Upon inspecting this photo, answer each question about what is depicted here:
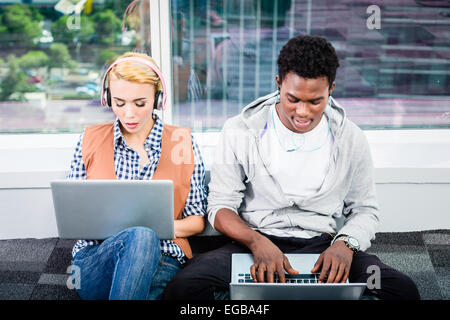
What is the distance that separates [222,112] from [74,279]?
3.94 feet

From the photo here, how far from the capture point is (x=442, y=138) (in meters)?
2.49

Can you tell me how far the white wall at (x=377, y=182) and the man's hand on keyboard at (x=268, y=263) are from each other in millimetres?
772

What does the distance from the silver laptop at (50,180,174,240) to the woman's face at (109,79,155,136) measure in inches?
10.6

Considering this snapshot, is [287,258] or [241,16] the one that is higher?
[241,16]

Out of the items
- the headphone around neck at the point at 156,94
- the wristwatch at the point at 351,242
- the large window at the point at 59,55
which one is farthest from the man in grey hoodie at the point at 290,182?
the large window at the point at 59,55

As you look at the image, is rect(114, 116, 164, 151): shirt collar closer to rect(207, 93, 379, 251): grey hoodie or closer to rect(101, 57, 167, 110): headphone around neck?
rect(101, 57, 167, 110): headphone around neck

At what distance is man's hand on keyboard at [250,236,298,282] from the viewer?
4.54 ft

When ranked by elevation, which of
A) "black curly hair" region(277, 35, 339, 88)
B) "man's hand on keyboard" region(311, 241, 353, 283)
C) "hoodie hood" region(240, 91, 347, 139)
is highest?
"black curly hair" region(277, 35, 339, 88)

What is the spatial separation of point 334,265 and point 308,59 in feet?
2.00

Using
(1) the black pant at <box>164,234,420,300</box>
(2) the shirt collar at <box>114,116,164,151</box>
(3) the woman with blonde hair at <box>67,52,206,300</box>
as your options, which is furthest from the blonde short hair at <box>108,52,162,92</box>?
(1) the black pant at <box>164,234,420,300</box>

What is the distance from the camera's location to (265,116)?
164cm

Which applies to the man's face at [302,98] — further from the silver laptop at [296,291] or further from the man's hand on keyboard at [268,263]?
the silver laptop at [296,291]
